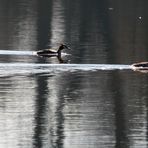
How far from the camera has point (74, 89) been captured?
103 feet

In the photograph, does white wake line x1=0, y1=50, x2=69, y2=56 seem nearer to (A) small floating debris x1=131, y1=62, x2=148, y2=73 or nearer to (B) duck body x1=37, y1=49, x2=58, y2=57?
(B) duck body x1=37, y1=49, x2=58, y2=57

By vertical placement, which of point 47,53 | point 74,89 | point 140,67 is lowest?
point 74,89

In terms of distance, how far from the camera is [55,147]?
72.6 feet

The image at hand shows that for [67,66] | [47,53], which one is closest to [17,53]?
[47,53]

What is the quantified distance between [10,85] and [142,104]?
5737 mm

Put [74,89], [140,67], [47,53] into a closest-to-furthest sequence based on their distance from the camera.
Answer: [74,89] → [140,67] → [47,53]

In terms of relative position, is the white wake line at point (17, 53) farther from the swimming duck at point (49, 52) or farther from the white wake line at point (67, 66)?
the white wake line at point (67, 66)

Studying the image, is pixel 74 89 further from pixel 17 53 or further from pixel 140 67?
pixel 17 53

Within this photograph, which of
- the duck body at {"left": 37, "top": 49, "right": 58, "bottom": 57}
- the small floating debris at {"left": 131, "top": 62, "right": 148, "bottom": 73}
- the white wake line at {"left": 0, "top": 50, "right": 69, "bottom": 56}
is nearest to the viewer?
the small floating debris at {"left": 131, "top": 62, "right": 148, "bottom": 73}

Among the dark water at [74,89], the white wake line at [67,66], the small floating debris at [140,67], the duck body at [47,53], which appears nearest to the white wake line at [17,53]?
the dark water at [74,89]

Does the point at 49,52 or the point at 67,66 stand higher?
the point at 49,52

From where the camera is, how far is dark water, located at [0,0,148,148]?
23.7 metres

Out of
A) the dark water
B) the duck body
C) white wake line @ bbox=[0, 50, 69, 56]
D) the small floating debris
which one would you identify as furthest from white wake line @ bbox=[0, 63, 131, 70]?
white wake line @ bbox=[0, 50, 69, 56]

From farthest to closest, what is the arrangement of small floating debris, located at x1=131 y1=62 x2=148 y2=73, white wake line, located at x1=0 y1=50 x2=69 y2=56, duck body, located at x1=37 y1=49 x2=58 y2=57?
1. white wake line, located at x1=0 y1=50 x2=69 y2=56
2. duck body, located at x1=37 y1=49 x2=58 y2=57
3. small floating debris, located at x1=131 y1=62 x2=148 y2=73
